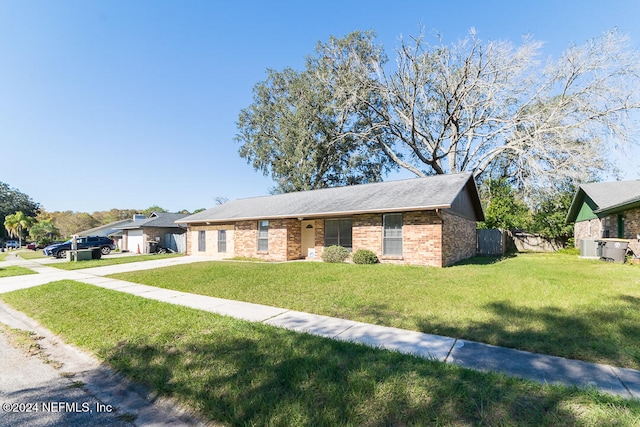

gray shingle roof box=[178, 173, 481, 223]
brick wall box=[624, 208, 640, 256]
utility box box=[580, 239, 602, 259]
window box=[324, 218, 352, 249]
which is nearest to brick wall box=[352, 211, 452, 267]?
gray shingle roof box=[178, 173, 481, 223]

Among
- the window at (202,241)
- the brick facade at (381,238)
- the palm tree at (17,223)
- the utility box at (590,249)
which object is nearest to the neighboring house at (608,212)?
the utility box at (590,249)

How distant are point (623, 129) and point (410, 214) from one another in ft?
53.5

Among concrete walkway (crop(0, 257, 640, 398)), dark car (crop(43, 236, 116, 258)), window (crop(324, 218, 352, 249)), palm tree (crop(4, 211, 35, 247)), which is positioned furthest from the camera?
palm tree (crop(4, 211, 35, 247))

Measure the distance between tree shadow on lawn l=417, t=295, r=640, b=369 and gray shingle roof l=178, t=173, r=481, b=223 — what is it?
6204 millimetres

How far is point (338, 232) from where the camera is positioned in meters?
14.5

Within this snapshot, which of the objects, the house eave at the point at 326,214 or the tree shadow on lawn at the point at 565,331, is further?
the house eave at the point at 326,214

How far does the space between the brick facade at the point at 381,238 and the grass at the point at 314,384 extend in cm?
885

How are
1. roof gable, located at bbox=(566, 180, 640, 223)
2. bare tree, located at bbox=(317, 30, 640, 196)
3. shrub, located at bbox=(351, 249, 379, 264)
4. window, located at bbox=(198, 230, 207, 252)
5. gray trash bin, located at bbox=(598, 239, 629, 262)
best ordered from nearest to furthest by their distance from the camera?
shrub, located at bbox=(351, 249, 379, 264) < gray trash bin, located at bbox=(598, 239, 629, 262) < roof gable, located at bbox=(566, 180, 640, 223) < bare tree, located at bbox=(317, 30, 640, 196) < window, located at bbox=(198, 230, 207, 252)

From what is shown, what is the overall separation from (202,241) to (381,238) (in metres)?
12.7

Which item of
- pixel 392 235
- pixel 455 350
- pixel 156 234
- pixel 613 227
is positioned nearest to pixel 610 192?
pixel 613 227

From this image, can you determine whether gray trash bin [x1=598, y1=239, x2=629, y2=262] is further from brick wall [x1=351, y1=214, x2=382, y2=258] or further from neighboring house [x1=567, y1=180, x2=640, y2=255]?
brick wall [x1=351, y1=214, x2=382, y2=258]

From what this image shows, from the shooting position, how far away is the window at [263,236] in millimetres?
16500

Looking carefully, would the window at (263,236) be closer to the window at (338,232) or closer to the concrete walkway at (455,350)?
the window at (338,232)

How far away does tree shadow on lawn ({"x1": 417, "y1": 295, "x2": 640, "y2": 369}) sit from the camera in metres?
3.62
